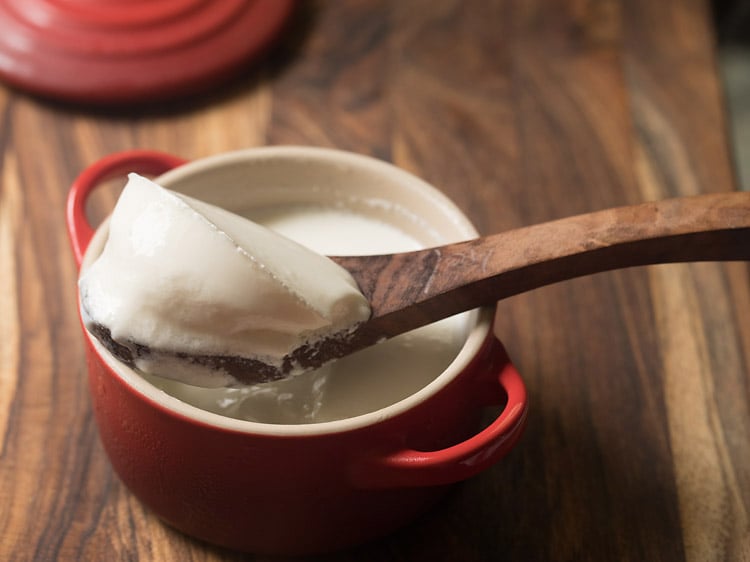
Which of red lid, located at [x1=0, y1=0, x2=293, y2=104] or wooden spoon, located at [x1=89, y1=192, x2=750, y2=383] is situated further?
red lid, located at [x1=0, y1=0, x2=293, y2=104]

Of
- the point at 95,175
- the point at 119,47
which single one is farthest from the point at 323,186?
the point at 119,47

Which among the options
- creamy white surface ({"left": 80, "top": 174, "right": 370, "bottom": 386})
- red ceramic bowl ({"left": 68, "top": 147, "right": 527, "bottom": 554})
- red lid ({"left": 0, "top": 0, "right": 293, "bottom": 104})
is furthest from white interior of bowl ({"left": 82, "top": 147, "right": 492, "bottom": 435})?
red lid ({"left": 0, "top": 0, "right": 293, "bottom": 104})

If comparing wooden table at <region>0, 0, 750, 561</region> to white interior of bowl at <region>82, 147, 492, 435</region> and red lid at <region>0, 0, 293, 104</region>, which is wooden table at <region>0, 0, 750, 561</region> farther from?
white interior of bowl at <region>82, 147, 492, 435</region>

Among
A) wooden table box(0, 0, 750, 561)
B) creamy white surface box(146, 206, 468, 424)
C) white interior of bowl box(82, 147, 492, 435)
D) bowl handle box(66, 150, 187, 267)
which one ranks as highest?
bowl handle box(66, 150, 187, 267)

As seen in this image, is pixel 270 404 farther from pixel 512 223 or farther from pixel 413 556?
pixel 512 223

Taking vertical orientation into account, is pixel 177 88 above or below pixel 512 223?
above

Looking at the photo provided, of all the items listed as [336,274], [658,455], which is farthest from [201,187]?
[658,455]
